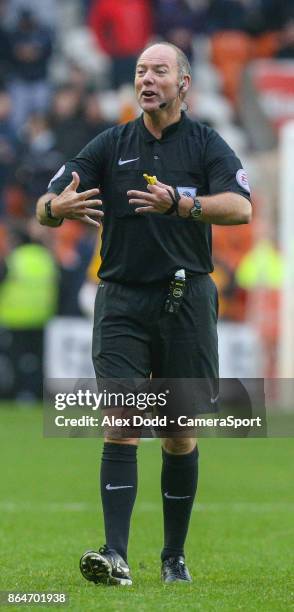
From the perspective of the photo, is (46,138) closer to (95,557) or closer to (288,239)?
(288,239)

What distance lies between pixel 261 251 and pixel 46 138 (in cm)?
412

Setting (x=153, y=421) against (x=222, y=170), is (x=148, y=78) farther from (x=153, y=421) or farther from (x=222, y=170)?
(x=153, y=421)

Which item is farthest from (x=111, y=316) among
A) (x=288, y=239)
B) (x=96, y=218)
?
(x=288, y=239)

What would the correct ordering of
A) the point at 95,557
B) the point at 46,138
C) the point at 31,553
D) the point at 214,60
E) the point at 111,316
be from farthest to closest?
the point at 214,60, the point at 46,138, the point at 31,553, the point at 111,316, the point at 95,557

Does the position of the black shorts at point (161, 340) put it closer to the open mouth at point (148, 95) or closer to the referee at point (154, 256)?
the referee at point (154, 256)

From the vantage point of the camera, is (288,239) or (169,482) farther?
(288,239)

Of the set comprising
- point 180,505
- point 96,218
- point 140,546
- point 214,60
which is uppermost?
point 214,60

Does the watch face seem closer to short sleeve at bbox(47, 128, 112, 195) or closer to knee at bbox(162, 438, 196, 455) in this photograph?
short sleeve at bbox(47, 128, 112, 195)

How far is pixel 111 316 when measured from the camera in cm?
660

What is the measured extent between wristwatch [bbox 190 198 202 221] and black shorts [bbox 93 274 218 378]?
0.44 meters

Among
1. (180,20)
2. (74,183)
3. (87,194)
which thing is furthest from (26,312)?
(87,194)

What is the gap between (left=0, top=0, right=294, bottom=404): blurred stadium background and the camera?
17.4 meters

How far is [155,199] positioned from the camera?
6.18m

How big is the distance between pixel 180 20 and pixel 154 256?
648 inches
